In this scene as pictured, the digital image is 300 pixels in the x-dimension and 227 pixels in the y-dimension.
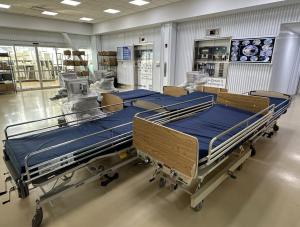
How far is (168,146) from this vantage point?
5.75 feet

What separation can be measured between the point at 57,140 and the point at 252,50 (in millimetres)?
5272

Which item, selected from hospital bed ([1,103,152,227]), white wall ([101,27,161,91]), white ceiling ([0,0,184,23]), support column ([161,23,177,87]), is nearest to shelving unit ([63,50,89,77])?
Result: white wall ([101,27,161,91])

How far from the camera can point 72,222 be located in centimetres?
177

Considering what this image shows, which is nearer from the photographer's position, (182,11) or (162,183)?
(162,183)

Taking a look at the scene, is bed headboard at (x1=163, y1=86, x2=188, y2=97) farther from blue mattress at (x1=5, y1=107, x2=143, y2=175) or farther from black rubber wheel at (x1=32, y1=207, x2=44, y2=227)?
black rubber wheel at (x1=32, y1=207, x2=44, y2=227)

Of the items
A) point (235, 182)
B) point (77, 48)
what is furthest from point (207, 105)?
point (77, 48)

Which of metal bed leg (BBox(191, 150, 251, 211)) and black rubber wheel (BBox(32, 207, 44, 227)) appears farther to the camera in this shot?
metal bed leg (BBox(191, 150, 251, 211))

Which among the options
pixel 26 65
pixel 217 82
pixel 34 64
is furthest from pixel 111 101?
pixel 26 65

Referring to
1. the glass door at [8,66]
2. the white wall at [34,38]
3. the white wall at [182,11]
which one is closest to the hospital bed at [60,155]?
the white wall at [182,11]

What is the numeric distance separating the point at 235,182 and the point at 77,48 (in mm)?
10926

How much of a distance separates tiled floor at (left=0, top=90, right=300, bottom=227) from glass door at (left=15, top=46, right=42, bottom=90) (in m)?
8.16

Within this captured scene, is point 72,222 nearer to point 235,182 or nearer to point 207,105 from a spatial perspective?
point 235,182

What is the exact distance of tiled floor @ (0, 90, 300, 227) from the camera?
178 cm

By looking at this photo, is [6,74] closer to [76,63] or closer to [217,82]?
[76,63]
